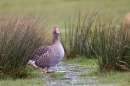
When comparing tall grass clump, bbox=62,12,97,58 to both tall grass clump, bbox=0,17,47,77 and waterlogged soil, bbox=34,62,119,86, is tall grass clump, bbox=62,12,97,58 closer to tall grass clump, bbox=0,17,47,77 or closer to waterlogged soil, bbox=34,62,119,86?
waterlogged soil, bbox=34,62,119,86

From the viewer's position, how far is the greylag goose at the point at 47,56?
1261cm

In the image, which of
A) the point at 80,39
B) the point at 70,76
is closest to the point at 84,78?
the point at 70,76

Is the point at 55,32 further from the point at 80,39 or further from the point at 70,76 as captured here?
the point at 80,39

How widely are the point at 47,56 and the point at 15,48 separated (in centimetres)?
111

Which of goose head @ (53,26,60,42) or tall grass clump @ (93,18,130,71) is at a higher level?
goose head @ (53,26,60,42)

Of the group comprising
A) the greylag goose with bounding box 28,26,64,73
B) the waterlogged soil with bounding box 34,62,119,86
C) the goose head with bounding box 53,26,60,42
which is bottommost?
the waterlogged soil with bounding box 34,62,119,86

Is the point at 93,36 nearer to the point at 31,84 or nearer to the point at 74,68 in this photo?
the point at 74,68

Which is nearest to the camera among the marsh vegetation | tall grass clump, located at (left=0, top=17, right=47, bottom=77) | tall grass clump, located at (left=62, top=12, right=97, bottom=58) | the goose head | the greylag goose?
the marsh vegetation

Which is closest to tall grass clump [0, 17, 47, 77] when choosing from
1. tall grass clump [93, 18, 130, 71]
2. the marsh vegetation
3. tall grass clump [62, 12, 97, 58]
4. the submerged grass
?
the marsh vegetation

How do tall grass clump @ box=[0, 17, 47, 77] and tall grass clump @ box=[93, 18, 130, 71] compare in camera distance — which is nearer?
tall grass clump @ box=[0, 17, 47, 77]

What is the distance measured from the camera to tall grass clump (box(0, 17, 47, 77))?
466 inches

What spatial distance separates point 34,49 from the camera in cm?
1259

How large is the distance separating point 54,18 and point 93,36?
633 inches

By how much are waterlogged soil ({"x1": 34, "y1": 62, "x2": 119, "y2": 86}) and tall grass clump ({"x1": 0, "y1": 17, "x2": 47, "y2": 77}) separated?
635mm
